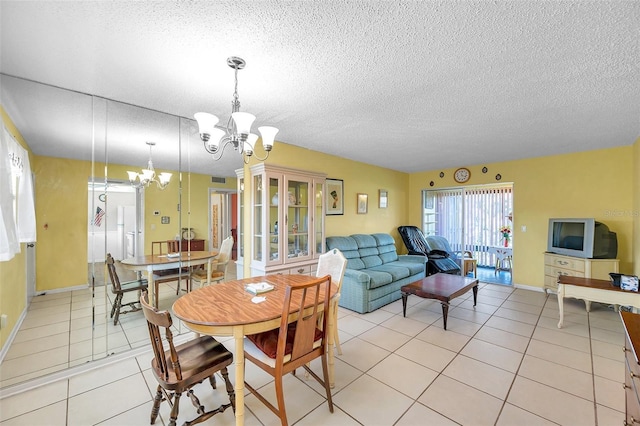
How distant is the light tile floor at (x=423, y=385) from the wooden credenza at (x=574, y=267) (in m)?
0.76

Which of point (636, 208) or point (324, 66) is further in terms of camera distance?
point (636, 208)

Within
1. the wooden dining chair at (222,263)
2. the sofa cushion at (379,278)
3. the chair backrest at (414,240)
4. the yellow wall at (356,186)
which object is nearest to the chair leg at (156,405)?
the wooden dining chair at (222,263)

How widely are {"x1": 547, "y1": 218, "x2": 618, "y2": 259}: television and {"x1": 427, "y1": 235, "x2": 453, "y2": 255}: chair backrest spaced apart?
6.33ft

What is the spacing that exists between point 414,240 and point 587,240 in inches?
102

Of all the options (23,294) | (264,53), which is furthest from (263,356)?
(23,294)

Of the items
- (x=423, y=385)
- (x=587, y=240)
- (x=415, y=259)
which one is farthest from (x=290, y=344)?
(x=587, y=240)

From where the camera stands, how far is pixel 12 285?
227 cm

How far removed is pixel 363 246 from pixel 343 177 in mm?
1285

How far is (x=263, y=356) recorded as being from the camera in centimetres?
166

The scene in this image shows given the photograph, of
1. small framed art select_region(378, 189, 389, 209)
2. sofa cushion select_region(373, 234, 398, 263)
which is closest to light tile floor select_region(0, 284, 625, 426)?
sofa cushion select_region(373, 234, 398, 263)

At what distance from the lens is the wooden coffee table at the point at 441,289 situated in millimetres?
3025

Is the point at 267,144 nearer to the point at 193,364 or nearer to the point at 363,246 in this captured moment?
the point at 193,364

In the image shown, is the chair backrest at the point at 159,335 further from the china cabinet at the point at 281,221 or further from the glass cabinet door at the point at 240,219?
the glass cabinet door at the point at 240,219

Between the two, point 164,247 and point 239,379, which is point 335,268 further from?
point 164,247
